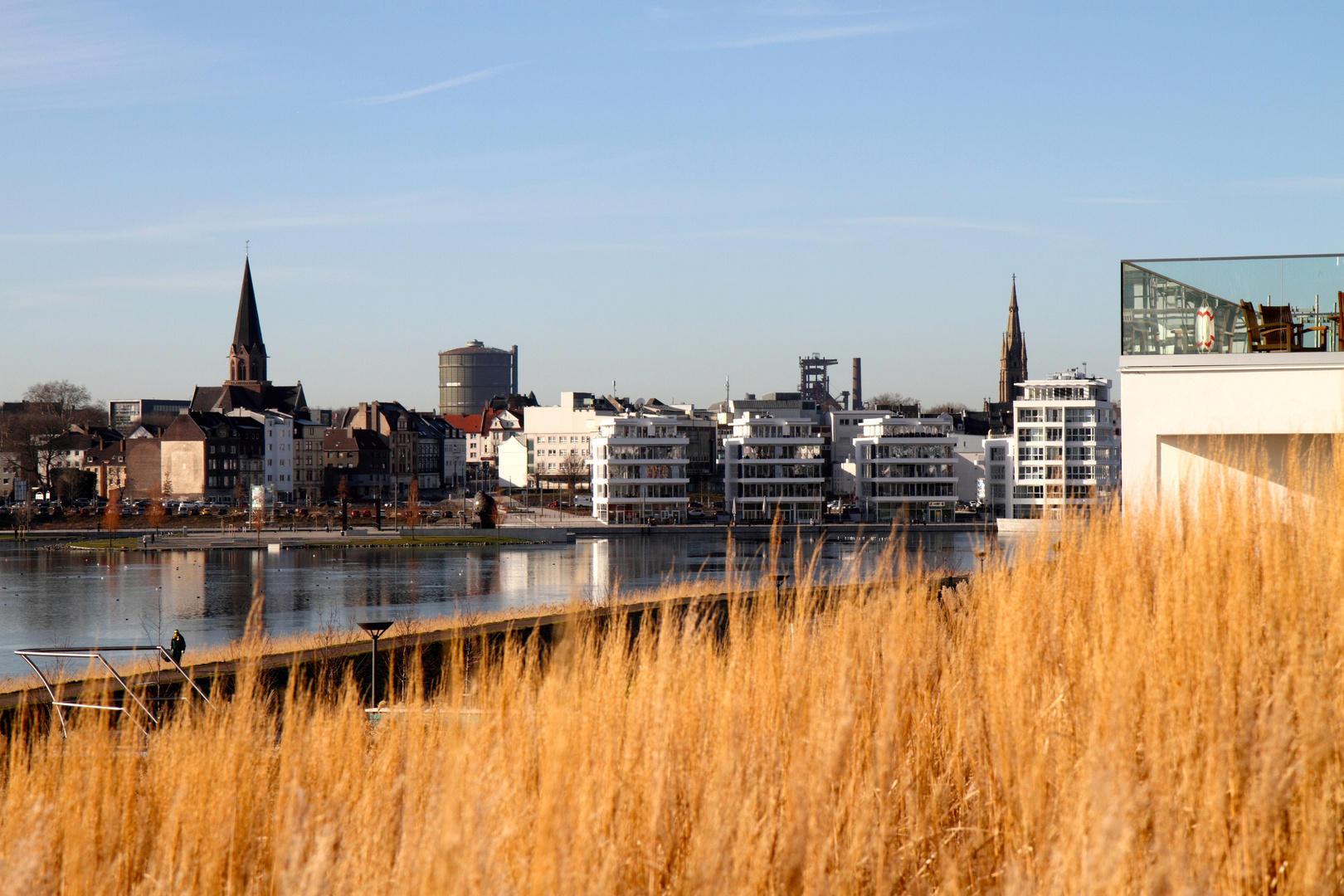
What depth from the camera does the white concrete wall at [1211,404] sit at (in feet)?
32.9

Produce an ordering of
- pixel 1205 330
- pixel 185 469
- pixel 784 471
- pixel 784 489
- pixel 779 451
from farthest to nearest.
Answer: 1. pixel 185 469
2. pixel 779 451
3. pixel 784 471
4. pixel 784 489
5. pixel 1205 330

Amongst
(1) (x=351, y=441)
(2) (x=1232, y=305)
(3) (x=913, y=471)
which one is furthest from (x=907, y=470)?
(2) (x=1232, y=305)

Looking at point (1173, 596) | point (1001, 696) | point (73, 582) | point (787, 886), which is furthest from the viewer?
point (73, 582)

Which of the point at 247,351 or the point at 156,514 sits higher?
the point at 247,351

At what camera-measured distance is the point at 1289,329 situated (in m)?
10.4

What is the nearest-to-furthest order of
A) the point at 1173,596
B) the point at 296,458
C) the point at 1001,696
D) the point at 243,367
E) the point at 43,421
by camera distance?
the point at 1001,696 < the point at 1173,596 < the point at 43,421 < the point at 296,458 < the point at 243,367

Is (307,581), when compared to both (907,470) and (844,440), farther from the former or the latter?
(844,440)

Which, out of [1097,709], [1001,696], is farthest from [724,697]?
[1097,709]

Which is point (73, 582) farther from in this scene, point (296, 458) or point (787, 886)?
point (296, 458)

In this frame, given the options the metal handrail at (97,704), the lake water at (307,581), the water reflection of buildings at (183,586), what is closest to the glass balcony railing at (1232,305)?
the metal handrail at (97,704)

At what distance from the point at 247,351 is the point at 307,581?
78968 mm

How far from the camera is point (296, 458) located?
4289 inches

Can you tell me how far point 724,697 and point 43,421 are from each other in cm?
10199

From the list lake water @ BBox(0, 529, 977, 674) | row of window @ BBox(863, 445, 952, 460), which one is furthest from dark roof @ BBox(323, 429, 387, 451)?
row of window @ BBox(863, 445, 952, 460)
